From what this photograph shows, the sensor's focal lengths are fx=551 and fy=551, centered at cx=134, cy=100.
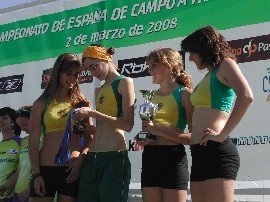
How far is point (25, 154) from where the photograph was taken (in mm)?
4047

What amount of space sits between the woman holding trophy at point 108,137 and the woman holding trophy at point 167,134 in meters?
0.13

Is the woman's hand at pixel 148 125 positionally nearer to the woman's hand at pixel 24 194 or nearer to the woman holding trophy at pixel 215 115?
the woman holding trophy at pixel 215 115

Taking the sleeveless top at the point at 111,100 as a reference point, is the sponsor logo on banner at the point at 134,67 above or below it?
above

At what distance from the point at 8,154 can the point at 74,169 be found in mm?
1252

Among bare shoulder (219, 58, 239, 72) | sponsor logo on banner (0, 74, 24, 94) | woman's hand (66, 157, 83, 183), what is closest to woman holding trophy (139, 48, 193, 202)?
woman's hand (66, 157, 83, 183)

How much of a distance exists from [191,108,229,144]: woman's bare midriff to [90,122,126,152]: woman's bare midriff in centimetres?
55

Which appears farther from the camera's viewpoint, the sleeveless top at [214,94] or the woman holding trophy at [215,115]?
the sleeveless top at [214,94]

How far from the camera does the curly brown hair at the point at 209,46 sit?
278cm

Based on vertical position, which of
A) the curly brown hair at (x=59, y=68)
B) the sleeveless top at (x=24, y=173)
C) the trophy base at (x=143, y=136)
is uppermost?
the curly brown hair at (x=59, y=68)

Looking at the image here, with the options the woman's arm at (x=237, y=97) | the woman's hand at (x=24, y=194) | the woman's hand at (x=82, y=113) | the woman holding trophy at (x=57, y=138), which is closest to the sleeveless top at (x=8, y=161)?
the woman's hand at (x=24, y=194)

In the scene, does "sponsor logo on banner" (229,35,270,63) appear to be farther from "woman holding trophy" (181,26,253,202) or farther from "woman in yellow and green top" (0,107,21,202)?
"woman in yellow and green top" (0,107,21,202)

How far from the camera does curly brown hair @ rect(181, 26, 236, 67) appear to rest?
2775mm

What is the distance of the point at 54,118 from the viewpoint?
3271 mm

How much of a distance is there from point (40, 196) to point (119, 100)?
2.37 feet
